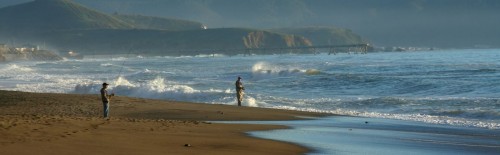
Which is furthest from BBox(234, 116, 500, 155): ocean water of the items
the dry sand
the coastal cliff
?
the coastal cliff

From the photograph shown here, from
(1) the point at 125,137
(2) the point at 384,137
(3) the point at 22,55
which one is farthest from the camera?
(3) the point at 22,55

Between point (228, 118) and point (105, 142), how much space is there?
30.2 ft

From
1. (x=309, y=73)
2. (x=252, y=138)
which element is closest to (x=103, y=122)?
(x=252, y=138)

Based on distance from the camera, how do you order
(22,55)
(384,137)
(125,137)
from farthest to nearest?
1. (22,55)
2. (384,137)
3. (125,137)

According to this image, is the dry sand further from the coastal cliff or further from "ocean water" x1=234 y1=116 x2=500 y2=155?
the coastal cliff

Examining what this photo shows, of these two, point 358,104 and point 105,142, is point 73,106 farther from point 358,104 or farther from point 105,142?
point 105,142

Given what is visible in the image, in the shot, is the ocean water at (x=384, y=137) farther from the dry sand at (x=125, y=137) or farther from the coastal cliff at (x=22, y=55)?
the coastal cliff at (x=22, y=55)

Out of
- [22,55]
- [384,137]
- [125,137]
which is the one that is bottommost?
[384,137]

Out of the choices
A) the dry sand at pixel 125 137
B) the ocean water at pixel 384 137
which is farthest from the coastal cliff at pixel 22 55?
the dry sand at pixel 125 137

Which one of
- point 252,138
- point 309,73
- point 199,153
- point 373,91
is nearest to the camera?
point 199,153

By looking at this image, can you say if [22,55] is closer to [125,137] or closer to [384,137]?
[384,137]

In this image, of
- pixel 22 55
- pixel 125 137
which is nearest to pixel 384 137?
pixel 125 137

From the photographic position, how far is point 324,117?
929 inches

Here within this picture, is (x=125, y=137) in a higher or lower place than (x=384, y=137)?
higher
